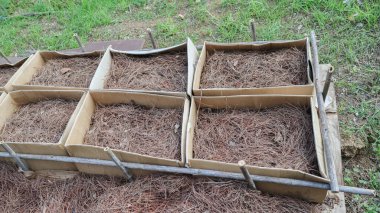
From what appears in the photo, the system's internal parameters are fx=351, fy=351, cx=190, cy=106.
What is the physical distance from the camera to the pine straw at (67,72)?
242 cm

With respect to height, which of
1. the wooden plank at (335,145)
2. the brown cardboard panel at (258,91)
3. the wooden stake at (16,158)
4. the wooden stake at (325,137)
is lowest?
the wooden plank at (335,145)

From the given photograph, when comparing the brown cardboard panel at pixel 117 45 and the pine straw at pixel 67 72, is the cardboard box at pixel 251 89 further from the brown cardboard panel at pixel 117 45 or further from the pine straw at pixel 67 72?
the brown cardboard panel at pixel 117 45

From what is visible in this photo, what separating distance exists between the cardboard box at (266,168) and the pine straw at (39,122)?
829 mm

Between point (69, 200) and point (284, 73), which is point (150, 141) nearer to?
point (69, 200)

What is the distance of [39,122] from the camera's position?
225 centimetres

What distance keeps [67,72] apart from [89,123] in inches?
21.6

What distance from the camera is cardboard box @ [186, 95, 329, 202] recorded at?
1628 millimetres

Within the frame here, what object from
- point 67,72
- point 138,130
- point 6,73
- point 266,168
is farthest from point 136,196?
point 6,73

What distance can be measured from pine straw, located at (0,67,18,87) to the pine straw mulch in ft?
2.43

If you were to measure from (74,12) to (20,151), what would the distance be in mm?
2143

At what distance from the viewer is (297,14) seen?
314 centimetres

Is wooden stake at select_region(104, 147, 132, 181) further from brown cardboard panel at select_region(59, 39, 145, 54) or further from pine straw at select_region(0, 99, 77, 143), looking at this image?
brown cardboard panel at select_region(59, 39, 145, 54)

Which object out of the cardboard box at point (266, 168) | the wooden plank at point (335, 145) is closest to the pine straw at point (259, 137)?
the cardboard box at point (266, 168)

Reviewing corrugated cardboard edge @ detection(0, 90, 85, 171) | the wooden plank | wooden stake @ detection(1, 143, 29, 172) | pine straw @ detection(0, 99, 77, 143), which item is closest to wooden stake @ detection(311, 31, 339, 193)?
the wooden plank
